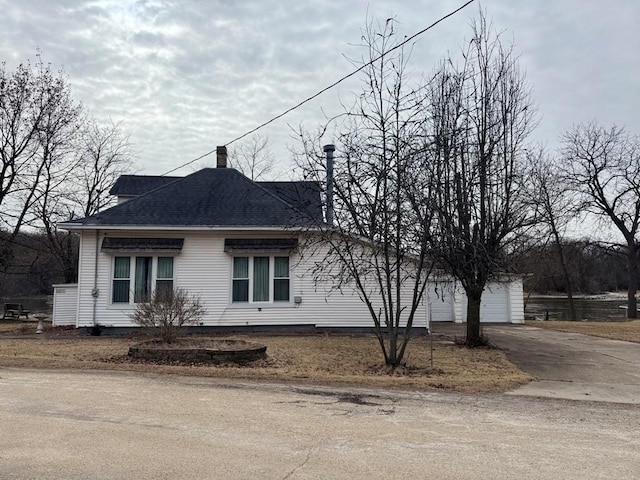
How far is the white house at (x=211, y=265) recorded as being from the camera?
15648 mm

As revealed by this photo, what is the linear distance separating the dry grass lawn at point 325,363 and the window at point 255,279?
2216mm

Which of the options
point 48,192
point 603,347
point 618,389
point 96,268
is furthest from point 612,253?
point 48,192

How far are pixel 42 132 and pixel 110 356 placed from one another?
17058 millimetres

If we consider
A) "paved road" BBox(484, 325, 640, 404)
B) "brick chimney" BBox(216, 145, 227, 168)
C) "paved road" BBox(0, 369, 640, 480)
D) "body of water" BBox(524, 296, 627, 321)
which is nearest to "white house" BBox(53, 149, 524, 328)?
"paved road" BBox(484, 325, 640, 404)

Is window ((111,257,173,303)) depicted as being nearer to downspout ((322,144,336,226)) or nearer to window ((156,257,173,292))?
window ((156,257,173,292))

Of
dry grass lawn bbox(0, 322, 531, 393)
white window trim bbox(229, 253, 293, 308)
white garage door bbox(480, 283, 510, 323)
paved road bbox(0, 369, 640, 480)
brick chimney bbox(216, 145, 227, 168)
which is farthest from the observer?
white garage door bbox(480, 283, 510, 323)

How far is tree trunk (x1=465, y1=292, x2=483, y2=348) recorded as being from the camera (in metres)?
13.6

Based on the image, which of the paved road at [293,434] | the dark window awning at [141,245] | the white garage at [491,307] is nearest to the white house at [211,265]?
the dark window awning at [141,245]

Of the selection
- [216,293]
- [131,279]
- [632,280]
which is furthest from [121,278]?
[632,280]

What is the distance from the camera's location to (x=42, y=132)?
23703 mm

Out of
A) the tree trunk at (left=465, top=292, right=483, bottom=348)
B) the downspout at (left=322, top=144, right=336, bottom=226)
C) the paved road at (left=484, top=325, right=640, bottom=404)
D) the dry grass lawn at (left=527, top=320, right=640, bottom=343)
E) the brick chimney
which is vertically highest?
the brick chimney

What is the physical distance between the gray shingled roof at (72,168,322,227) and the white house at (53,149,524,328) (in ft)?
0.11

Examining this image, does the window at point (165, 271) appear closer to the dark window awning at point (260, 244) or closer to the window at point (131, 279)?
the window at point (131, 279)

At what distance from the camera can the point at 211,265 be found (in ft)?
52.8
